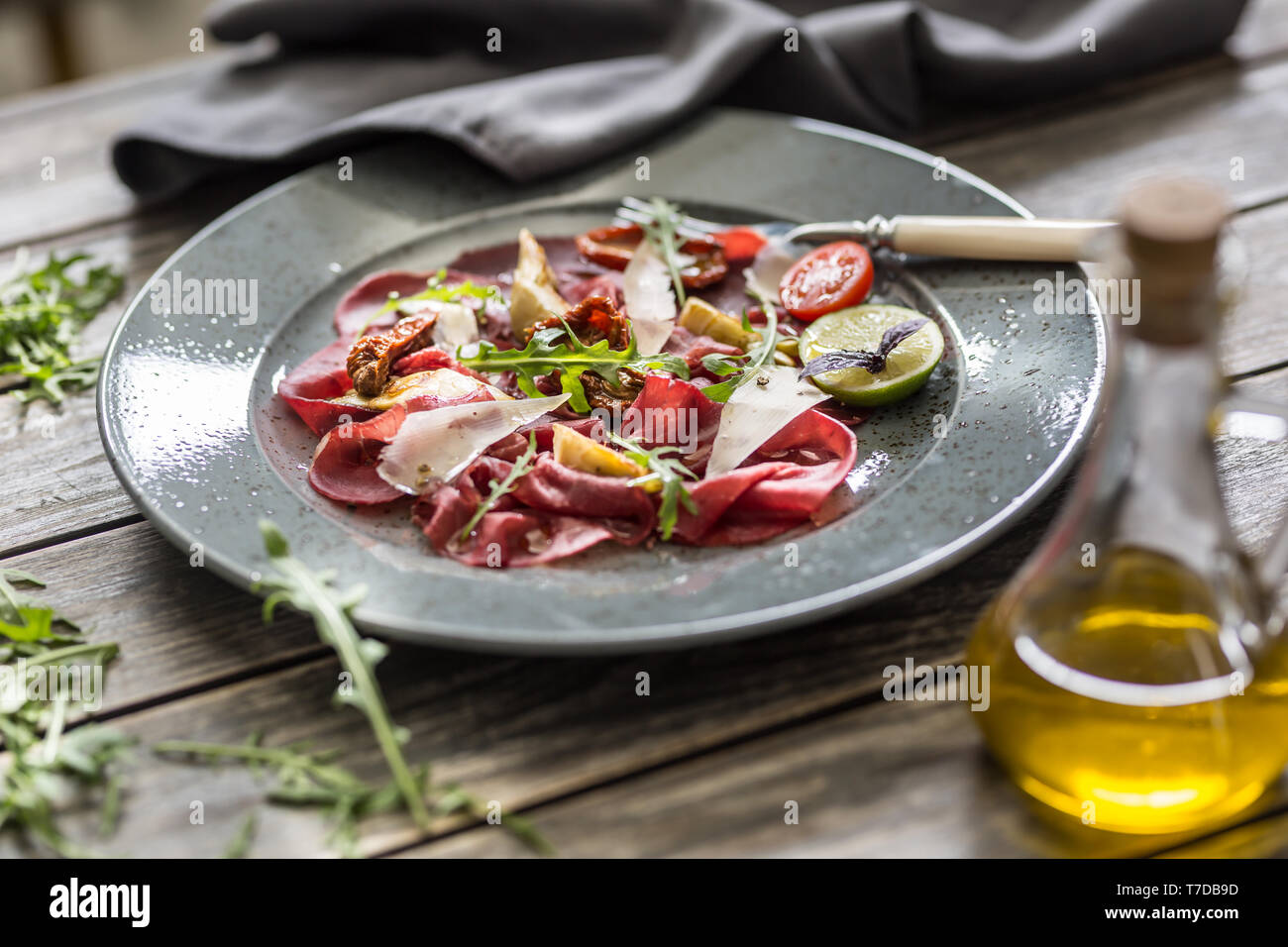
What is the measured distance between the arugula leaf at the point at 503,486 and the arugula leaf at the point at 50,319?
82cm

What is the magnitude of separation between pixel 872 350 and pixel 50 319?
134 cm

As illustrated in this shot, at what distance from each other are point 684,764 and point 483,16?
185cm

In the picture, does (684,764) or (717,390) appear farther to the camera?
(717,390)

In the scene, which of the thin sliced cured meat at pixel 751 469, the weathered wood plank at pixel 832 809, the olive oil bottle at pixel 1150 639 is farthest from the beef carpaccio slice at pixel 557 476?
the olive oil bottle at pixel 1150 639

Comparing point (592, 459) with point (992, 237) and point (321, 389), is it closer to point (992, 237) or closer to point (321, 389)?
point (321, 389)

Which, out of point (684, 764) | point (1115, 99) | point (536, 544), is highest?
point (1115, 99)

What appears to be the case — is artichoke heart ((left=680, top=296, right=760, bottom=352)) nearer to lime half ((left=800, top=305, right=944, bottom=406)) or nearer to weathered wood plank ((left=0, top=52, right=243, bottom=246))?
lime half ((left=800, top=305, right=944, bottom=406))

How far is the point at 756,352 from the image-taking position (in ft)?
5.39

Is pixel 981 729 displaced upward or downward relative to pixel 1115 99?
downward

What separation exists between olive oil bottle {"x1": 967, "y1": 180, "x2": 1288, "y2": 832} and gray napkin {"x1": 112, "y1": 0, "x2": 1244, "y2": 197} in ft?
4.43
